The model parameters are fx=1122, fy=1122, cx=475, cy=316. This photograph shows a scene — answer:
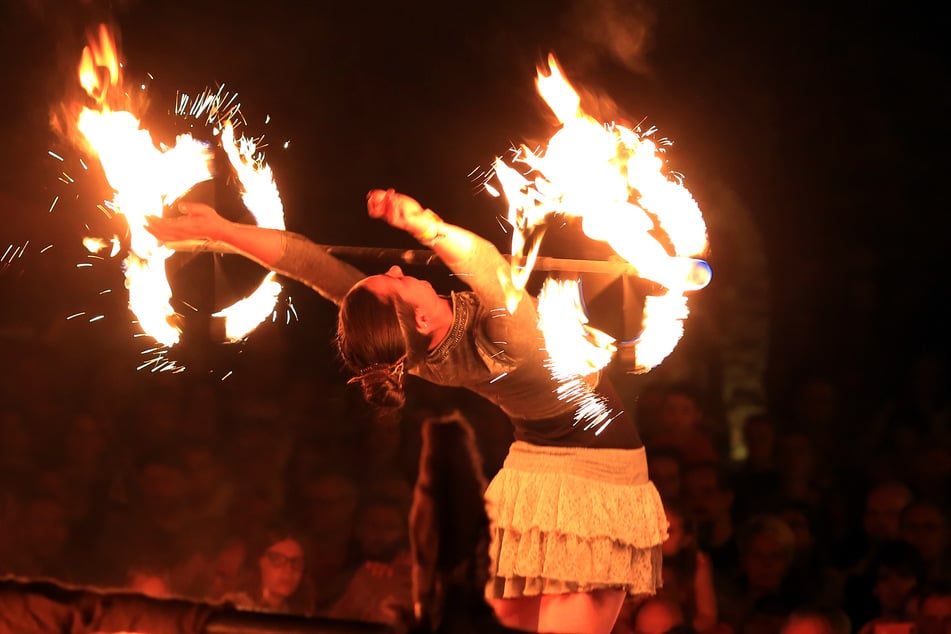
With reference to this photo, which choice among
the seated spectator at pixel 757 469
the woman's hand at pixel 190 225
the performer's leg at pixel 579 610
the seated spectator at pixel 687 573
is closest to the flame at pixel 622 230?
the seated spectator at pixel 757 469

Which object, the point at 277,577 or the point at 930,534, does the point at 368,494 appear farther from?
the point at 930,534

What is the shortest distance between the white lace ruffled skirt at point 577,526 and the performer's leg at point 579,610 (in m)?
0.02

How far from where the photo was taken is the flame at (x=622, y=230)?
2623mm

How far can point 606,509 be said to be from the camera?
248 cm

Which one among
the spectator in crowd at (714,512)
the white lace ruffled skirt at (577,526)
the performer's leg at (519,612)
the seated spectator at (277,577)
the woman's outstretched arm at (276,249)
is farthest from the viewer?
the seated spectator at (277,577)

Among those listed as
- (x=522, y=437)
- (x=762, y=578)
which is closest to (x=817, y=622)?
(x=762, y=578)

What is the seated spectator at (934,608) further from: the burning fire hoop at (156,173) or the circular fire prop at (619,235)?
the burning fire hoop at (156,173)

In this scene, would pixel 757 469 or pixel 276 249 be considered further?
Answer: pixel 276 249

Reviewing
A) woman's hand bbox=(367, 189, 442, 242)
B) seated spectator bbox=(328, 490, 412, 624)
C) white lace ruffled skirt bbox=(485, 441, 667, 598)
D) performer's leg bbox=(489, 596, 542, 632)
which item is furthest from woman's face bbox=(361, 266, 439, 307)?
performer's leg bbox=(489, 596, 542, 632)

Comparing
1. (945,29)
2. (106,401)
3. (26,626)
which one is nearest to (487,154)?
(945,29)

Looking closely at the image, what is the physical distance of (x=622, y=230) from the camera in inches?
103

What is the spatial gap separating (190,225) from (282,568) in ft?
3.27

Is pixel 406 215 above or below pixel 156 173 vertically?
below

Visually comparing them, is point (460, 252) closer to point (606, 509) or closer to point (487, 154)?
point (487, 154)
